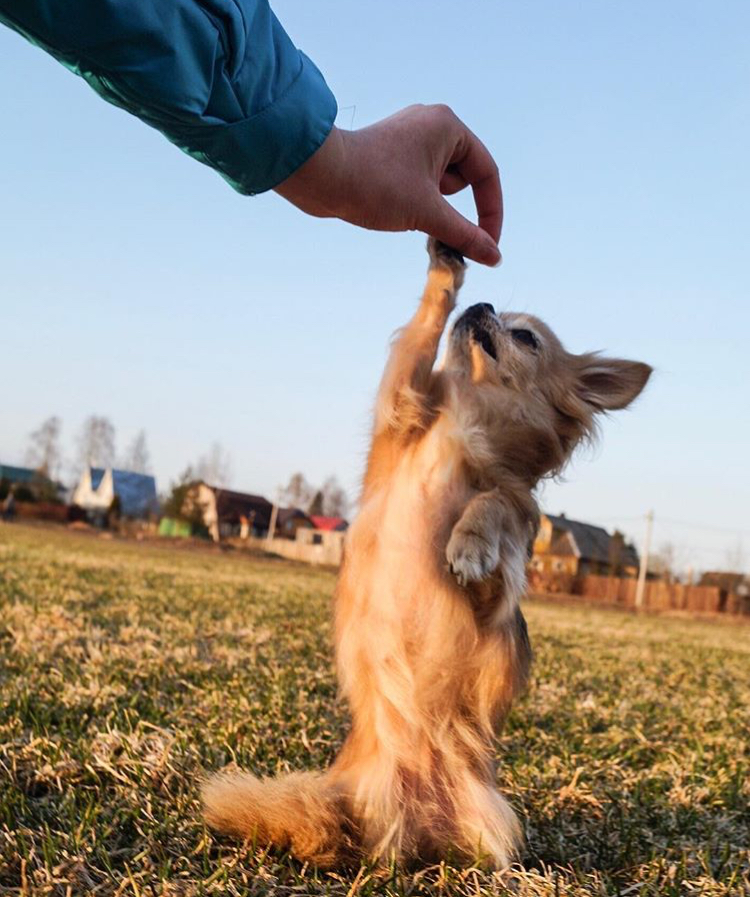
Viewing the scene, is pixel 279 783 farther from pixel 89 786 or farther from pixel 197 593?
pixel 197 593

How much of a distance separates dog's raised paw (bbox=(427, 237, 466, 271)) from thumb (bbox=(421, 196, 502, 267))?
632 mm

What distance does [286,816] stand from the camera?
2656 millimetres

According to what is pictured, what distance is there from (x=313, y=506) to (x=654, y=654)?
235 ft

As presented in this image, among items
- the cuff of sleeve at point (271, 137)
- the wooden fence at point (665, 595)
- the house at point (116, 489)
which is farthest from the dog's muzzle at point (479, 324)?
the house at point (116, 489)

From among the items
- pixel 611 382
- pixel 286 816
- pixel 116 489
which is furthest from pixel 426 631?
pixel 116 489

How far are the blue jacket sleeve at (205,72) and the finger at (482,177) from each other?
2.61ft

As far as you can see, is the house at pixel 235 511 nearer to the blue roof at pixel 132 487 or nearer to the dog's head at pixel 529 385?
the blue roof at pixel 132 487

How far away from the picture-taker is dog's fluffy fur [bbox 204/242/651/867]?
9.04 ft

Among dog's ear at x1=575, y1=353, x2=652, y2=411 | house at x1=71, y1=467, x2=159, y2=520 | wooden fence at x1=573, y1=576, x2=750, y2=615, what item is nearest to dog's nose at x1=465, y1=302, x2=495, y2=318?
dog's ear at x1=575, y1=353, x2=652, y2=411

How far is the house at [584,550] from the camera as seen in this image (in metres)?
49.0

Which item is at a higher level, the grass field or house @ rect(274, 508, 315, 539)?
house @ rect(274, 508, 315, 539)

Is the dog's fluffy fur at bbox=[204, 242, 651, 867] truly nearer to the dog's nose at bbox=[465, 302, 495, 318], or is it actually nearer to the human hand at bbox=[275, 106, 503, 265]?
the dog's nose at bbox=[465, 302, 495, 318]

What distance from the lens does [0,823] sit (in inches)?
105

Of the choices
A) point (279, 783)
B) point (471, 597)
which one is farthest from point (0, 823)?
point (471, 597)
